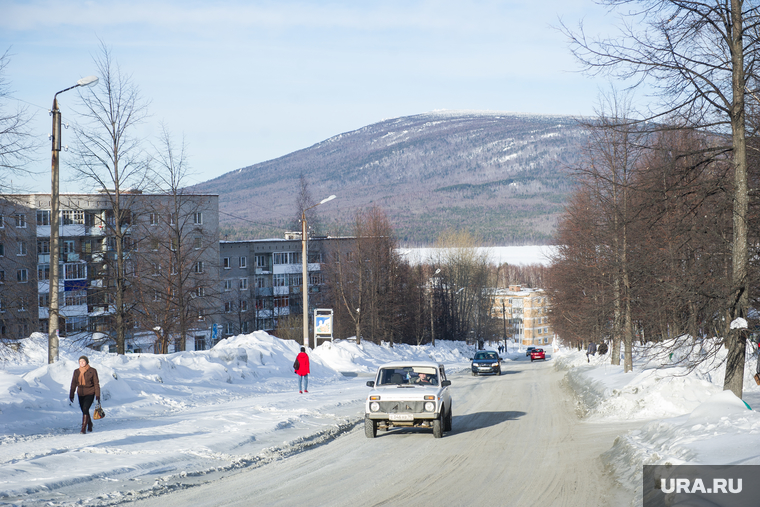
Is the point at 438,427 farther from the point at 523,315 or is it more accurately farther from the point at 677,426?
the point at 523,315

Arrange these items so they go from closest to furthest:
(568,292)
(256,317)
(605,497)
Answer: (605,497)
(568,292)
(256,317)

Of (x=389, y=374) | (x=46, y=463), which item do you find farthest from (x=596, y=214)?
(x=46, y=463)

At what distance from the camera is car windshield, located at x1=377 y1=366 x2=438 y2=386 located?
16.1m

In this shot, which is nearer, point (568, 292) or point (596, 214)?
point (596, 214)

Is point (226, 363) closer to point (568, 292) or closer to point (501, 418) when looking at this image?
point (501, 418)

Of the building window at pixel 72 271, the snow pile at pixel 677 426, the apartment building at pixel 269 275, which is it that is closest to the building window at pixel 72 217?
the building window at pixel 72 271

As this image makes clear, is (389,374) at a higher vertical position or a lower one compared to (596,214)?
lower

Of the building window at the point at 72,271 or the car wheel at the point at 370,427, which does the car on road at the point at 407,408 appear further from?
the building window at the point at 72,271

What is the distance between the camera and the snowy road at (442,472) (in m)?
9.38

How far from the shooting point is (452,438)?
49.5 ft

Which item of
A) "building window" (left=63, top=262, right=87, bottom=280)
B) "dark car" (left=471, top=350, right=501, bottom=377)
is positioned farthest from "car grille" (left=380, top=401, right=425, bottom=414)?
"building window" (left=63, top=262, right=87, bottom=280)

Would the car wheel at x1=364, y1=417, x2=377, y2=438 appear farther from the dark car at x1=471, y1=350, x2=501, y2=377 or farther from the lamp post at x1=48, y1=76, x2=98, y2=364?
the dark car at x1=471, y1=350, x2=501, y2=377

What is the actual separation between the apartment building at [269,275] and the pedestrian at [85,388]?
2921 inches

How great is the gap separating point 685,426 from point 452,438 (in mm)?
5283
